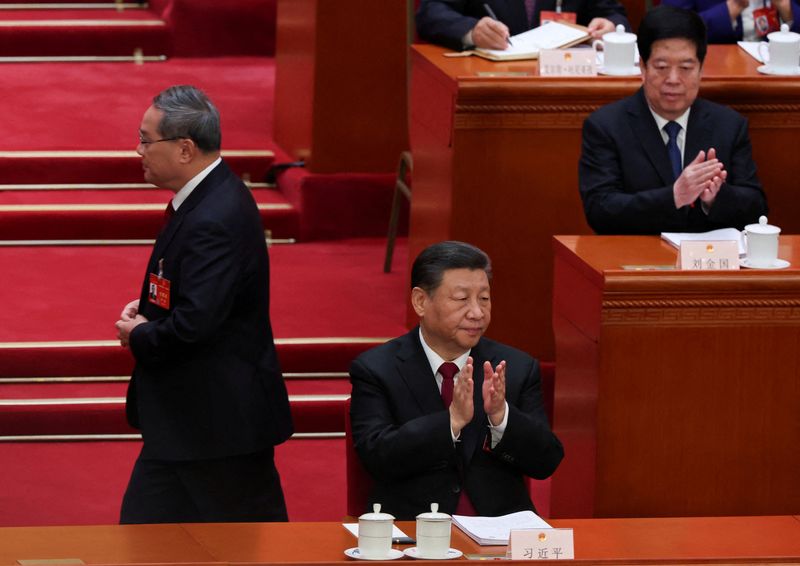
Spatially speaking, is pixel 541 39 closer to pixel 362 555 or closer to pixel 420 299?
pixel 420 299

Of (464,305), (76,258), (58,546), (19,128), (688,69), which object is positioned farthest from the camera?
(19,128)

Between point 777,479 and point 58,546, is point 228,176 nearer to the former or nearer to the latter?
point 58,546

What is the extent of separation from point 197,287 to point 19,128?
10.8 feet

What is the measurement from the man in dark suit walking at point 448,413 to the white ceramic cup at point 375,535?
533 millimetres

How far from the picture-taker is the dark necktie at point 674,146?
4531mm

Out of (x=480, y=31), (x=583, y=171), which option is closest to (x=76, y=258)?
(x=480, y=31)

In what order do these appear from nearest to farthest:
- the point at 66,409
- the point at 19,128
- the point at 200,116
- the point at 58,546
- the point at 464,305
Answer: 1. the point at 58,546
2. the point at 464,305
3. the point at 200,116
4. the point at 66,409
5. the point at 19,128

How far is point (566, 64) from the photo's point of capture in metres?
5.08

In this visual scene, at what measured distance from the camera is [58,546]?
119 inches

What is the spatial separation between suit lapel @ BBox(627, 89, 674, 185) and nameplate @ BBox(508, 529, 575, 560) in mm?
1769

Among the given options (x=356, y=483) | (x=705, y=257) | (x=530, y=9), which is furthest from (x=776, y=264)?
(x=530, y=9)

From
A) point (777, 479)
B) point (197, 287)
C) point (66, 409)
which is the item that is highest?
point (197, 287)

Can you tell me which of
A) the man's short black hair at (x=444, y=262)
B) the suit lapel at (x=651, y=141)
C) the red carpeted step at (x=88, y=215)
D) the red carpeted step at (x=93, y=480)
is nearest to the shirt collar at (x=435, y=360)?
the man's short black hair at (x=444, y=262)

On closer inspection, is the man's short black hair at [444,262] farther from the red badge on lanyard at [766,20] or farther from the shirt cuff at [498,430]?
the red badge on lanyard at [766,20]
